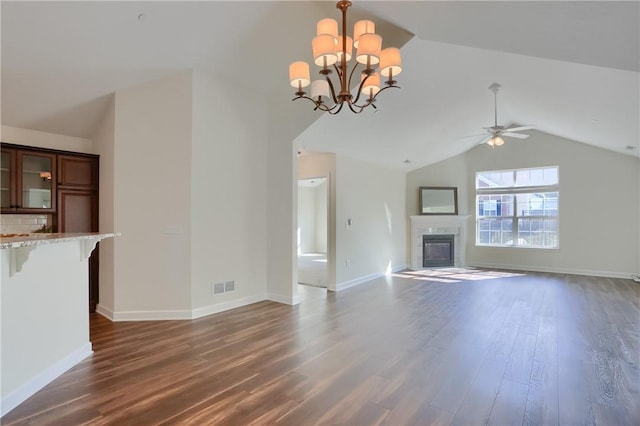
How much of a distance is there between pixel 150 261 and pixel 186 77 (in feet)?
7.36

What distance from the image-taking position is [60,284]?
2.62m

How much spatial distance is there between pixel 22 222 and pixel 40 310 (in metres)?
2.36

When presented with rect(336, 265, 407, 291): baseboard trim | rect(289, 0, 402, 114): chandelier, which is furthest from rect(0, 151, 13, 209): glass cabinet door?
rect(336, 265, 407, 291): baseboard trim

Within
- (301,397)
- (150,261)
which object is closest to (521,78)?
(301,397)

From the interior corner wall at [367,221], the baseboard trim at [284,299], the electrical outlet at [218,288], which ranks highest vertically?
the interior corner wall at [367,221]

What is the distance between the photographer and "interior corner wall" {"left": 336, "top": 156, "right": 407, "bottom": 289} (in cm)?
590

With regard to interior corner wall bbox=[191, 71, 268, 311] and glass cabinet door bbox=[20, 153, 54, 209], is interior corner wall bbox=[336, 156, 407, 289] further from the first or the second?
glass cabinet door bbox=[20, 153, 54, 209]

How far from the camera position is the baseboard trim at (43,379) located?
2.08m

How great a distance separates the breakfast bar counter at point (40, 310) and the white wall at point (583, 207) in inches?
319

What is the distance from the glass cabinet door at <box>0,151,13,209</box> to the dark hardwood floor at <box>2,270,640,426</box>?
1707 mm

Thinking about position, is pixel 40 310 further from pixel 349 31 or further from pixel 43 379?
pixel 349 31

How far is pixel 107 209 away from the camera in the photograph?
13.3 ft

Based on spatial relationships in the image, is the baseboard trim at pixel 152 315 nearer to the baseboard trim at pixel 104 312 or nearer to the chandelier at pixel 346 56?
the baseboard trim at pixel 104 312

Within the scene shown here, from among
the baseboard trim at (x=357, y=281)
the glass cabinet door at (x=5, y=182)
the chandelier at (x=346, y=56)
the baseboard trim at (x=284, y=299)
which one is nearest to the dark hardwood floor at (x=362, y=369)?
the baseboard trim at (x=284, y=299)
